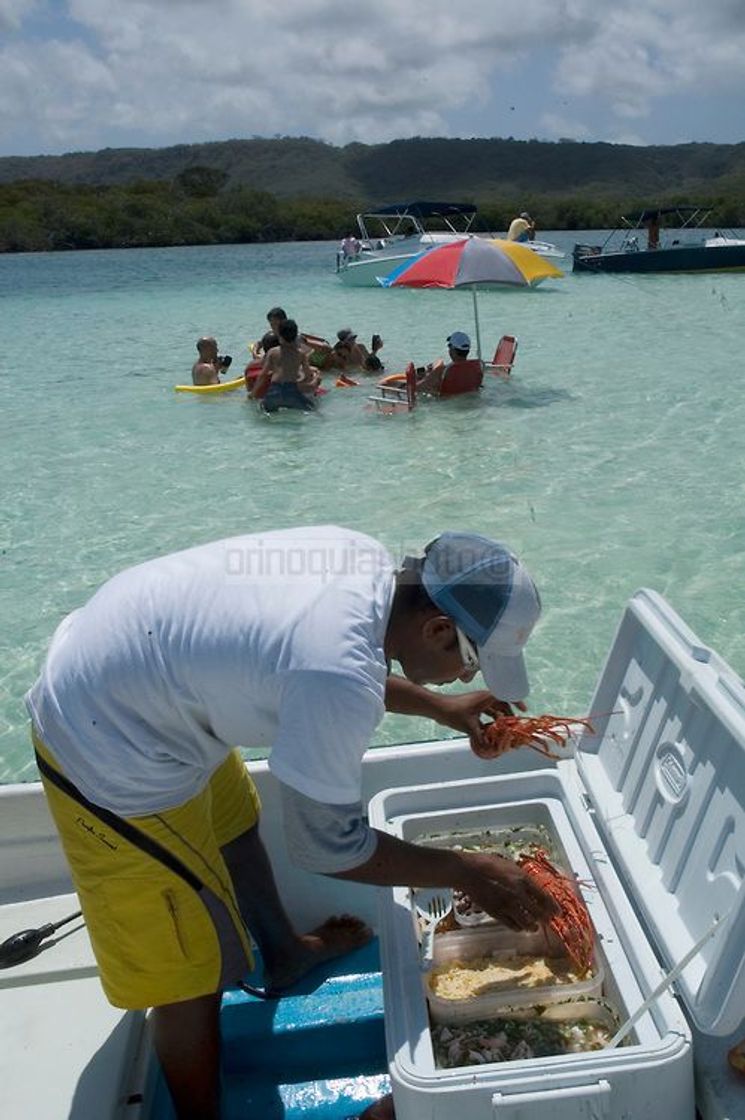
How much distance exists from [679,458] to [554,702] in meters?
4.95

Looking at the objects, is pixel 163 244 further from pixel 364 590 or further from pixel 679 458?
pixel 364 590

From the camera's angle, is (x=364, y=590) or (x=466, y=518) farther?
(x=466, y=518)

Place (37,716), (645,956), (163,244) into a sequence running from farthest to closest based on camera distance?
(163,244)
(645,956)
(37,716)

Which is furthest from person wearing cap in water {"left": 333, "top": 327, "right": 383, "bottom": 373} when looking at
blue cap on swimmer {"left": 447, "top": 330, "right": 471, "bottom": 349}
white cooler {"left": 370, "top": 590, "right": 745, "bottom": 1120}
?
white cooler {"left": 370, "top": 590, "right": 745, "bottom": 1120}

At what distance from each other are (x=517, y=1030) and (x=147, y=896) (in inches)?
32.2

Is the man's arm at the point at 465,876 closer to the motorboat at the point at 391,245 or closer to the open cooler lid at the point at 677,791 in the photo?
the open cooler lid at the point at 677,791

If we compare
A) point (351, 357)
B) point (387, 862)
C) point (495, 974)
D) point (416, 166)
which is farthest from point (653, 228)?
point (416, 166)

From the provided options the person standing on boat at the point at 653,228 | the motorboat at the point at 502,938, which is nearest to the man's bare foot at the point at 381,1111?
the motorboat at the point at 502,938

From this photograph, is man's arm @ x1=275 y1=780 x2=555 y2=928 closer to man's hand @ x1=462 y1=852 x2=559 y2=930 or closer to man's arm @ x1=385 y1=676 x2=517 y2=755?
man's hand @ x1=462 y1=852 x2=559 y2=930

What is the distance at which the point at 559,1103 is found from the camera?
1.71 meters

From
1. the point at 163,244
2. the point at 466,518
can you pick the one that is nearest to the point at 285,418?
the point at 466,518

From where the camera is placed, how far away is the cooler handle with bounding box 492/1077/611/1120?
5.57ft

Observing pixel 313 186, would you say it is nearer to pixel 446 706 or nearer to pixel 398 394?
pixel 398 394

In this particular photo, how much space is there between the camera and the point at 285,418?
1077 centimetres
